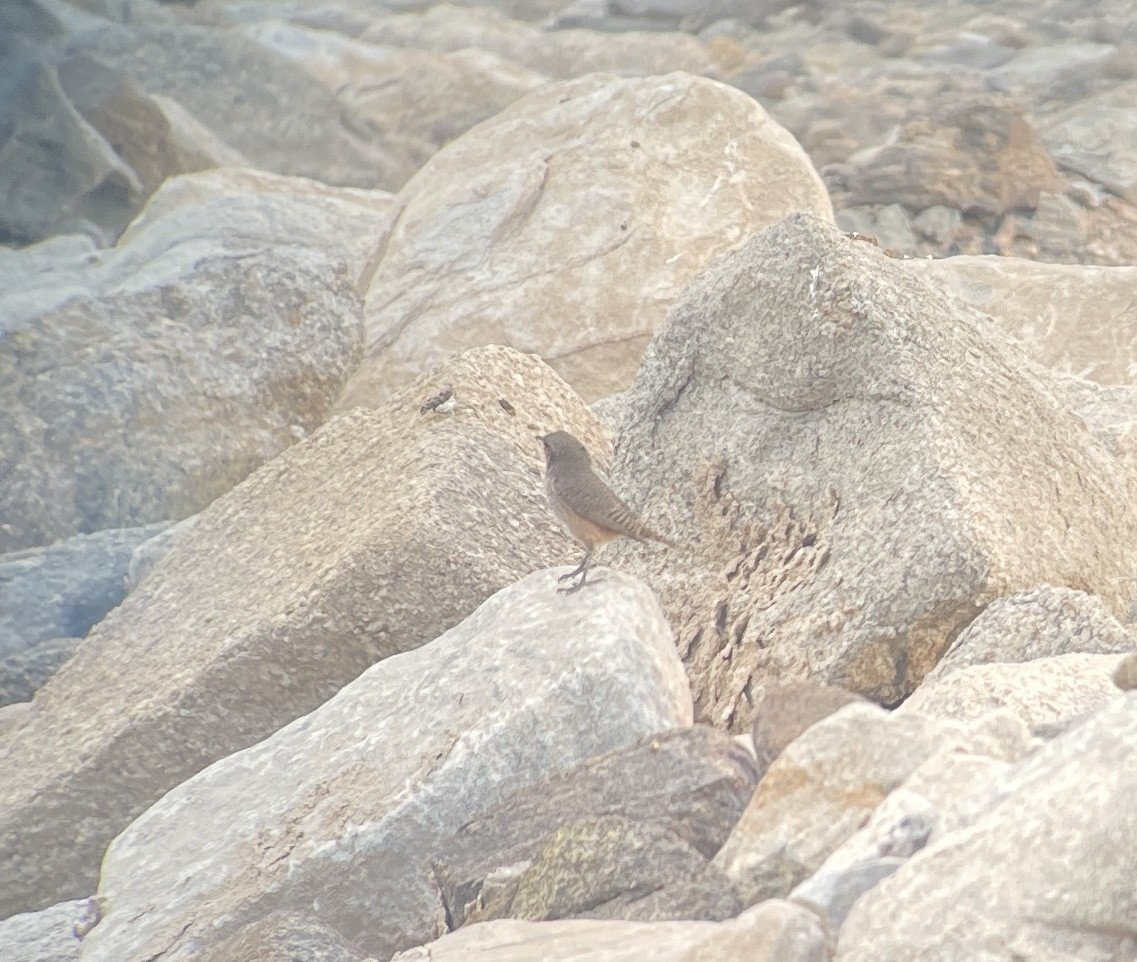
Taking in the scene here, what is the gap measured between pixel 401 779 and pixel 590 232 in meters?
5.02

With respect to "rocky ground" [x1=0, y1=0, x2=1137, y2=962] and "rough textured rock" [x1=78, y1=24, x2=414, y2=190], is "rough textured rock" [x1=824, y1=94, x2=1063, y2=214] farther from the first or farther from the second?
"rough textured rock" [x1=78, y1=24, x2=414, y2=190]

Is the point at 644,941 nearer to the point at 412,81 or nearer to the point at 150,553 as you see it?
the point at 150,553

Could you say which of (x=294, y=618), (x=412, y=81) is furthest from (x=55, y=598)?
(x=412, y=81)

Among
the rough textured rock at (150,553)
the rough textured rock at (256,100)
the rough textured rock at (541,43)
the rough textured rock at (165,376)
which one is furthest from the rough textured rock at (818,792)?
the rough textured rock at (541,43)

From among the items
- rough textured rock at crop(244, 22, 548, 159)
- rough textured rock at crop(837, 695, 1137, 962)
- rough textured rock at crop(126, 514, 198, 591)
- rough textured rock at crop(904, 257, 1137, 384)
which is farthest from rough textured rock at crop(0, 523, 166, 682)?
rough textured rock at crop(244, 22, 548, 159)

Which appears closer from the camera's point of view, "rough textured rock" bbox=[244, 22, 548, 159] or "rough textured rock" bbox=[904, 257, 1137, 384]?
"rough textured rock" bbox=[904, 257, 1137, 384]

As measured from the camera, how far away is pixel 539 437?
7.16m

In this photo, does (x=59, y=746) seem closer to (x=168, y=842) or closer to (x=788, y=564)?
(x=168, y=842)

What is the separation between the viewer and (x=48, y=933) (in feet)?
18.1

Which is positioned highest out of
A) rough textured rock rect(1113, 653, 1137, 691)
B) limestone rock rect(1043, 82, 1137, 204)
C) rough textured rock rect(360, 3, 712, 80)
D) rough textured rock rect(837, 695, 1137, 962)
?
rough textured rock rect(837, 695, 1137, 962)

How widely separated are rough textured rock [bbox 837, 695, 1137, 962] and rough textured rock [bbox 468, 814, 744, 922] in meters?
0.60

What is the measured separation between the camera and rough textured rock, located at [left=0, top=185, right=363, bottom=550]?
9.64 metres

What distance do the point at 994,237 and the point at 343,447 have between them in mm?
8240

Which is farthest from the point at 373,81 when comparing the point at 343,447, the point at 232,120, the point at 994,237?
the point at 343,447
